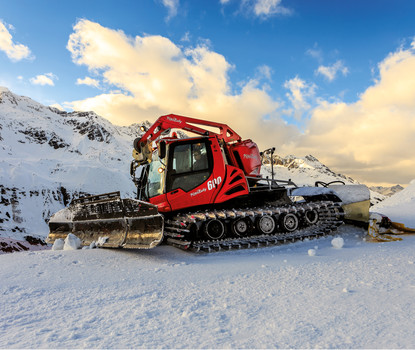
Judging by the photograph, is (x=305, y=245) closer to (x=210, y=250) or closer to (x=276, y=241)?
(x=276, y=241)

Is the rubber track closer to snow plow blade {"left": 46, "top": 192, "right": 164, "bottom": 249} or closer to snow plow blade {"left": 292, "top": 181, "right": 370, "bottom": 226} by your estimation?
snow plow blade {"left": 292, "top": 181, "right": 370, "bottom": 226}

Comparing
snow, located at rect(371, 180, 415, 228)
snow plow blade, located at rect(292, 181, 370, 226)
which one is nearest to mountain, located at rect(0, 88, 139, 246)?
snow plow blade, located at rect(292, 181, 370, 226)

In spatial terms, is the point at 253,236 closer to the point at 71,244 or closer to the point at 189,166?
the point at 189,166

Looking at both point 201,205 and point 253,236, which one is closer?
point 253,236

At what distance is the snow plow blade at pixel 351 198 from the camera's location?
7.70 meters

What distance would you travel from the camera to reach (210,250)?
19.3 ft

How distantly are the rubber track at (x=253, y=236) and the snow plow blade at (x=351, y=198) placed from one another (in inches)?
17.7

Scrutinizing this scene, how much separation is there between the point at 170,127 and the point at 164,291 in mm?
4791

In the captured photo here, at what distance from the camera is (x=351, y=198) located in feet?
27.0

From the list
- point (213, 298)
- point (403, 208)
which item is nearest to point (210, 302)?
point (213, 298)

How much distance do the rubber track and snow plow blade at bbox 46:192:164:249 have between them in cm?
64

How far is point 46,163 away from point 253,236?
7220cm

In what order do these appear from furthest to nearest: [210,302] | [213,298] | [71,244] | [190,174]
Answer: [190,174], [71,244], [213,298], [210,302]

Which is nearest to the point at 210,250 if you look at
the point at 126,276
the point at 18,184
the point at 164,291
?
the point at 126,276
